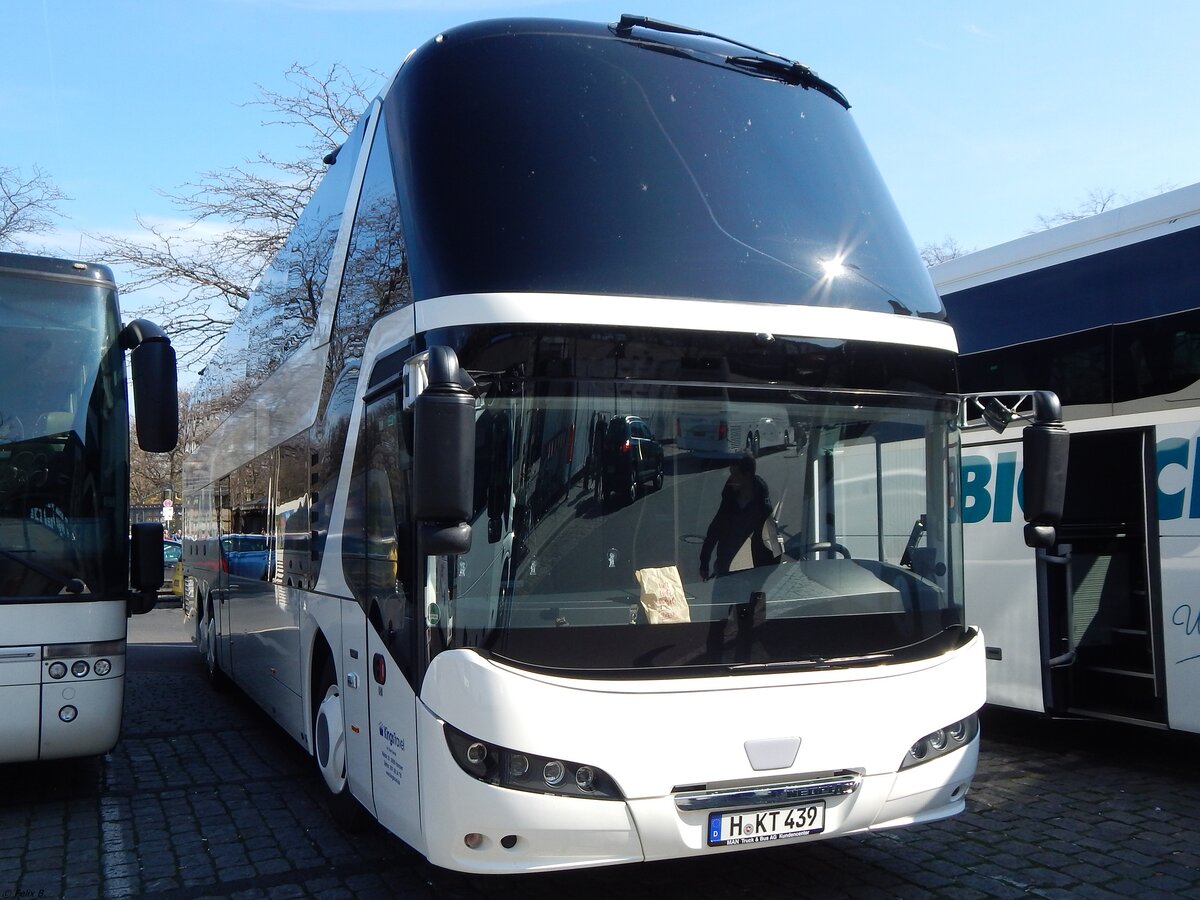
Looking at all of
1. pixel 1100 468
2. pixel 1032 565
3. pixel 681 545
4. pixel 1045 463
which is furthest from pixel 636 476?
pixel 1100 468

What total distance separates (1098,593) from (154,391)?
6674 millimetres

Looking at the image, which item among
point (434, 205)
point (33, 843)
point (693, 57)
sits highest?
point (693, 57)

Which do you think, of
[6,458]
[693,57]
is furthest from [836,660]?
[6,458]

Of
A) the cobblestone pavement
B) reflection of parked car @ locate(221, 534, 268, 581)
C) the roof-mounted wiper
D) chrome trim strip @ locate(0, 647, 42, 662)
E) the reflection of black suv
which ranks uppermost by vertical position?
the roof-mounted wiper

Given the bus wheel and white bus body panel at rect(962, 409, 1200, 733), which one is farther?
the bus wheel

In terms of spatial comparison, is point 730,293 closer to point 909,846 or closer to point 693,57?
point 693,57

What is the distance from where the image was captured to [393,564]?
4.82 meters

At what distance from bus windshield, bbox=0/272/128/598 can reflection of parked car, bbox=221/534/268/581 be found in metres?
1.67

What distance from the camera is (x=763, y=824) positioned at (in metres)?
4.36

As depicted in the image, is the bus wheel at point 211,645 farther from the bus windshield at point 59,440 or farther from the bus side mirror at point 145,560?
the bus windshield at point 59,440

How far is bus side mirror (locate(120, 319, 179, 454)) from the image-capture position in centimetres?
674

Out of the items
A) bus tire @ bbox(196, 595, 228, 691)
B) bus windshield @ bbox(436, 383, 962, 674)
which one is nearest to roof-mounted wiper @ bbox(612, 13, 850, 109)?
bus windshield @ bbox(436, 383, 962, 674)

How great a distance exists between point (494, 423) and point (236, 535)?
6.18 m

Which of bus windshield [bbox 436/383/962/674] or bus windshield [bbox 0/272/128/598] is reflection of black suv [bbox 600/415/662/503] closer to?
bus windshield [bbox 436/383/962/674]
